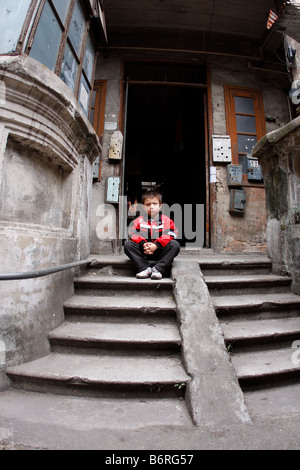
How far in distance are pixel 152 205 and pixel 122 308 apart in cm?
147

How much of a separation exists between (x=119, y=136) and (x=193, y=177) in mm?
3844

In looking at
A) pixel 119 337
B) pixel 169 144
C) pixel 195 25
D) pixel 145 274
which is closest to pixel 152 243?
pixel 145 274

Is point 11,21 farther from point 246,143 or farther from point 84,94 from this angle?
point 246,143

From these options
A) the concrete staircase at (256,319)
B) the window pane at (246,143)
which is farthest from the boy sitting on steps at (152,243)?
the window pane at (246,143)

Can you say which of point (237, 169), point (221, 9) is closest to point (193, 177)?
point (237, 169)

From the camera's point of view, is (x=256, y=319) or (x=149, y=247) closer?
(x=256, y=319)

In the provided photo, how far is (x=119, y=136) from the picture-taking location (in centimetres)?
559

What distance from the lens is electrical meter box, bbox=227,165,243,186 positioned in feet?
18.5

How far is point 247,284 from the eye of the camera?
9.06ft

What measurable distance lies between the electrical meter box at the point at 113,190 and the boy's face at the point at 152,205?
7.26ft

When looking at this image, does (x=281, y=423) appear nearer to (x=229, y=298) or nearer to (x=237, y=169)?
(x=229, y=298)

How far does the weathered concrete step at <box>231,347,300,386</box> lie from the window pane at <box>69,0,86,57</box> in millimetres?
3786

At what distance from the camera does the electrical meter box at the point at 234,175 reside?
5.65m

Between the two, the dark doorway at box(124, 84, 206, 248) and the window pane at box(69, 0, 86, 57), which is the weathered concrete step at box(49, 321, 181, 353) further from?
the dark doorway at box(124, 84, 206, 248)
